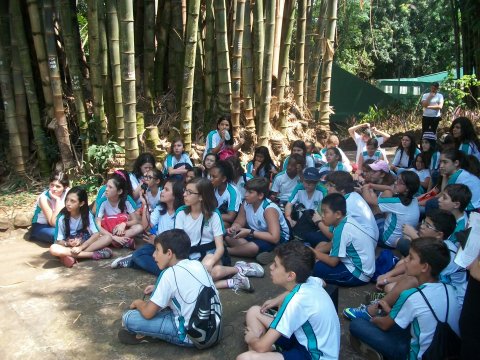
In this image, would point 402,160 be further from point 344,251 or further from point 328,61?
point 344,251

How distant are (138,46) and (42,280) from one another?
4.03 meters

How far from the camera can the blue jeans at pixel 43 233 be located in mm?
4535

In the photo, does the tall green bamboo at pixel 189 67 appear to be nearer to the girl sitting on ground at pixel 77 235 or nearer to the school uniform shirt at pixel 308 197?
the school uniform shirt at pixel 308 197

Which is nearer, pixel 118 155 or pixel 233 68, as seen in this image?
pixel 118 155

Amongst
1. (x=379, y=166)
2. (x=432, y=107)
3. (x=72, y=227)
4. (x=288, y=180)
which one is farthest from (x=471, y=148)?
(x=72, y=227)

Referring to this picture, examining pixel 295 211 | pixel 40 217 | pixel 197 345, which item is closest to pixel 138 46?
pixel 40 217

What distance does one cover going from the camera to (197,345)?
9.20ft

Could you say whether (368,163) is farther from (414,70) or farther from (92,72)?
(414,70)

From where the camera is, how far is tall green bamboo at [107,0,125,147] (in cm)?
542

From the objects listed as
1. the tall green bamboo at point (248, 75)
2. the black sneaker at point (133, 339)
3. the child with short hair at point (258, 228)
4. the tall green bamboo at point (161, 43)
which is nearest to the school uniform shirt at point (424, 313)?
the black sneaker at point (133, 339)

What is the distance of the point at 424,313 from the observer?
2428 millimetres

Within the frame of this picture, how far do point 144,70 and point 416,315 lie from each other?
535 cm

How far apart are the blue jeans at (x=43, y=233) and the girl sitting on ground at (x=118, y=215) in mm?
473

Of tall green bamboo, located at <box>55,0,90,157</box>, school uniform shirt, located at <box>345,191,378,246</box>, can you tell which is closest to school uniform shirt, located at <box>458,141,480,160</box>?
school uniform shirt, located at <box>345,191,378,246</box>
